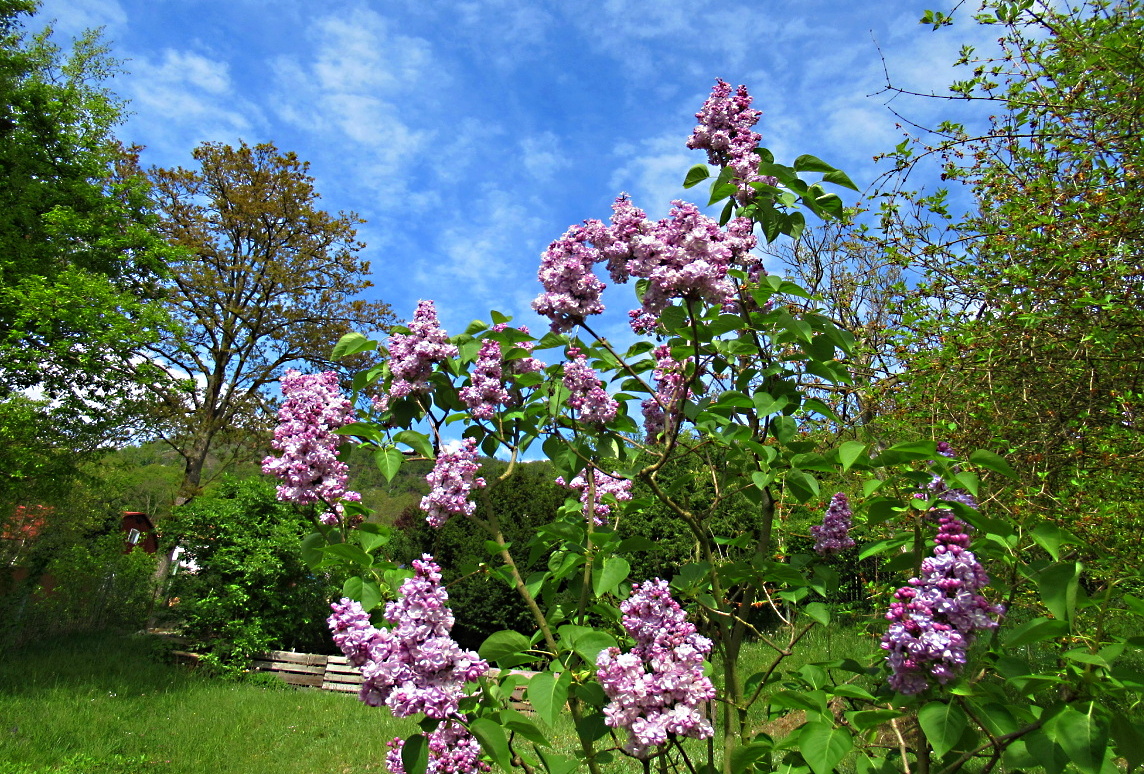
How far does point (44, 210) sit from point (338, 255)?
6937 millimetres

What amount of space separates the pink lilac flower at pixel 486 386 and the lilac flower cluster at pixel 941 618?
117cm

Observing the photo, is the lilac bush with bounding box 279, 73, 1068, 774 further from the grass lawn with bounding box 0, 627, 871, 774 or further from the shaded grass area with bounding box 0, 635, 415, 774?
the shaded grass area with bounding box 0, 635, 415, 774

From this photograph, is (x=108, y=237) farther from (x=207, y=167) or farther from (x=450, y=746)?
(x=450, y=746)

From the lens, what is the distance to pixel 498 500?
13617 mm

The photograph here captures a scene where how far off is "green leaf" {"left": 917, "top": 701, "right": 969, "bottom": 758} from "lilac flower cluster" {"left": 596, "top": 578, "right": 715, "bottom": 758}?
412 millimetres

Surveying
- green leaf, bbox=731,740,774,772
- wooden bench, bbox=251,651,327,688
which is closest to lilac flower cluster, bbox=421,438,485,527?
green leaf, bbox=731,740,774,772

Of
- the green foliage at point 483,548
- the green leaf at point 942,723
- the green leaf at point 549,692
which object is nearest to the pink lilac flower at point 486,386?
the green leaf at point 549,692

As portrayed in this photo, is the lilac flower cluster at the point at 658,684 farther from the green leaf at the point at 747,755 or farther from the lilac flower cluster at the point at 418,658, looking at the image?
the lilac flower cluster at the point at 418,658

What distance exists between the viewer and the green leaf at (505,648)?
168 cm

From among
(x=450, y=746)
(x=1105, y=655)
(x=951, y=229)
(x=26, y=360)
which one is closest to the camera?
(x=1105, y=655)

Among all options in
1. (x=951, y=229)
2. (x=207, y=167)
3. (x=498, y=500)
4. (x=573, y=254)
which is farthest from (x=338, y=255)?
(x=573, y=254)

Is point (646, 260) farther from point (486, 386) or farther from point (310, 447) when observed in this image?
point (310, 447)

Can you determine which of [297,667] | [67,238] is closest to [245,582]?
[297,667]

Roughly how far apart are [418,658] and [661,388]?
44.2 inches
